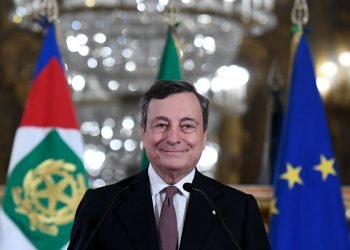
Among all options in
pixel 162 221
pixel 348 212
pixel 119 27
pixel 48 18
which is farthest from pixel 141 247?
pixel 119 27

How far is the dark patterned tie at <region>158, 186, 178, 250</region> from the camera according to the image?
1544mm

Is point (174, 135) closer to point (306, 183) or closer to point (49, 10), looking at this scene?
point (306, 183)

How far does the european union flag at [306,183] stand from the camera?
3.24 m

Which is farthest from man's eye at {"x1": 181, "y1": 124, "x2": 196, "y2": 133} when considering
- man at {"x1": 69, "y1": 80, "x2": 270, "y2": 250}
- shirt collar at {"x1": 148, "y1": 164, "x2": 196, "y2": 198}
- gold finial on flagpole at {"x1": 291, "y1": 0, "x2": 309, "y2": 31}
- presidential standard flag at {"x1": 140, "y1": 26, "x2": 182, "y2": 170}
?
gold finial on flagpole at {"x1": 291, "y1": 0, "x2": 309, "y2": 31}

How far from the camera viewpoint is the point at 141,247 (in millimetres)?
1512

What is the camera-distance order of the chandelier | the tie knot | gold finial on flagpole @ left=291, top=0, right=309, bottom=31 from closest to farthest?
the tie knot, gold finial on flagpole @ left=291, top=0, right=309, bottom=31, the chandelier

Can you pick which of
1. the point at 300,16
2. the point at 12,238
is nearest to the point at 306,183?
the point at 300,16

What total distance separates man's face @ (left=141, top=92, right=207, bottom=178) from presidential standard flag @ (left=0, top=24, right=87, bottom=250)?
1.70m

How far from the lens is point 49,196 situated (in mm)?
3221

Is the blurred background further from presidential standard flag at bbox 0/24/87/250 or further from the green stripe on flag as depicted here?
the green stripe on flag

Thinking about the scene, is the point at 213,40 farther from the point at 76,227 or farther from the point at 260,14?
the point at 76,227

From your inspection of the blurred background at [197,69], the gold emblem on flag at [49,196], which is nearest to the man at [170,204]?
the gold emblem on flag at [49,196]

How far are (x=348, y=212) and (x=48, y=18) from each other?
1838 millimetres

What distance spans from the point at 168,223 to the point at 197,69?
351 centimetres
